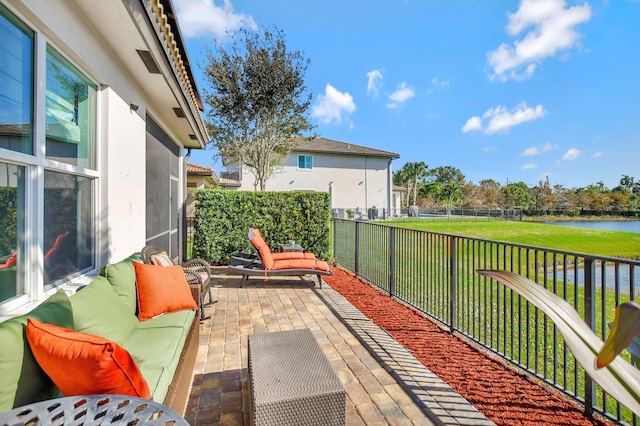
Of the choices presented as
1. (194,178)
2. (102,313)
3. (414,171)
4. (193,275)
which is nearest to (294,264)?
(193,275)

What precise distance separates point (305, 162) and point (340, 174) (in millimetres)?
3182

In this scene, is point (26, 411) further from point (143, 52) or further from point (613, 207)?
point (613, 207)

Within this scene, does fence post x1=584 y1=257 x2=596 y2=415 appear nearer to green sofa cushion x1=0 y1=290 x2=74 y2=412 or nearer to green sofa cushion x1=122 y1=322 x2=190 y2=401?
green sofa cushion x1=122 y1=322 x2=190 y2=401

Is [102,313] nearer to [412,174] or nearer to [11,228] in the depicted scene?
[11,228]

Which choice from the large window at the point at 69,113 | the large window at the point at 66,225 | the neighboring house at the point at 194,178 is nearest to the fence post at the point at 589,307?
the large window at the point at 66,225

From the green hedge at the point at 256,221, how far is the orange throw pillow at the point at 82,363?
245 inches

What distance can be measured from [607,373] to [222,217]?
7.56 meters

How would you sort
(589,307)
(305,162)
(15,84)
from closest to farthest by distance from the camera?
(15,84) → (589,307) → (305,162)

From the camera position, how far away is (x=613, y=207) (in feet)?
150

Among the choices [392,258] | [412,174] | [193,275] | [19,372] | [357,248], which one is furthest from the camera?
[412,174]

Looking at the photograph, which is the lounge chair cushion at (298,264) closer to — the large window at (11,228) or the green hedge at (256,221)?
the green hedge at (256,221)

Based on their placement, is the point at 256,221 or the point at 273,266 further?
the point at 256,221

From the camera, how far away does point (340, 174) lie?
25.2 meters

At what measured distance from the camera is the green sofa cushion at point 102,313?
6.47 ft
